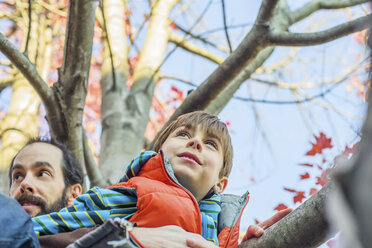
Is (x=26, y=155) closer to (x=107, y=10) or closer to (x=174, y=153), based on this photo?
(x=174, y=153)

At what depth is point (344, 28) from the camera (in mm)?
2143

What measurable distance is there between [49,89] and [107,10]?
7.34ft

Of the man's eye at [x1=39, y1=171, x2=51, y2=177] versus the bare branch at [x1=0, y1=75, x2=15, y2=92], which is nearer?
the man's eye at [x1=39, y1=171, x2=51, y2=177]

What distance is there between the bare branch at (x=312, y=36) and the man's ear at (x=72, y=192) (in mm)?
1393

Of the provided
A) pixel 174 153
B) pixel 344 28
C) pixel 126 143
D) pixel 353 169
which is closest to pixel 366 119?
pixel 353 169

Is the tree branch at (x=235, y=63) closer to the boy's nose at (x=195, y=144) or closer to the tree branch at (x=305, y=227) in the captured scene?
the boy's nose at (x=195, y=144)

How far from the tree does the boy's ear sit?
52 cm

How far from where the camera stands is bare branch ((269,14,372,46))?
2146 millimetres

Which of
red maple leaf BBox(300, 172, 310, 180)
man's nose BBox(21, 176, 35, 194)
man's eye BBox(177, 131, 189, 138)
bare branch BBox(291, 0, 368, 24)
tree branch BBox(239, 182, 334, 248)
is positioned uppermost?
bare branch BBox(291, 0, 368, 24)

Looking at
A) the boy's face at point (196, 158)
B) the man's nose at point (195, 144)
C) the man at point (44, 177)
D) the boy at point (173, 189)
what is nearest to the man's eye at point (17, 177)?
the man at point (44, 177)

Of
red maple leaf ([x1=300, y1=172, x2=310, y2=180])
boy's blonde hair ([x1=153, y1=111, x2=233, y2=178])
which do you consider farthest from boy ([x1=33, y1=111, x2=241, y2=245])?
red maple leaf ([x1=300, y1=172, x2=310, y2=180])

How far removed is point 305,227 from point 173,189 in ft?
2.03

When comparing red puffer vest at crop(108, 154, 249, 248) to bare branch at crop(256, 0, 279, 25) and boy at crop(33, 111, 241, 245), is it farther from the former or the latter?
bare branch at crop(256, 0, 279, 25)

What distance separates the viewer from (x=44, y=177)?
7.02ft
